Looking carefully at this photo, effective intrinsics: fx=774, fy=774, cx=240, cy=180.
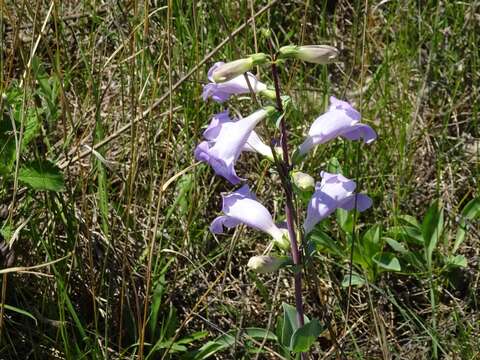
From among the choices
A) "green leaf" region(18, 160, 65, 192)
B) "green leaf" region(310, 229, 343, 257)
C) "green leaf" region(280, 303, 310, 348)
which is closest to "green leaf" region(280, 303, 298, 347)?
"green leaf" region(280, 303, 310, 348)

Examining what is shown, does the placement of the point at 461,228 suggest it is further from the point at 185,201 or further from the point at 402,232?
the point at 185,201

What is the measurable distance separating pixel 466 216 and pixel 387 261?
0.99 feet

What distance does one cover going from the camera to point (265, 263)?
162 centimetres

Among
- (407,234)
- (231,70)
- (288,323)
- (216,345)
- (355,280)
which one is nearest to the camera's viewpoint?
(231,70)

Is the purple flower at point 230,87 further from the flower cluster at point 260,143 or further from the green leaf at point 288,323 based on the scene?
the green leaf at point 288,323

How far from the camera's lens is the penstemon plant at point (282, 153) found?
1567 mm

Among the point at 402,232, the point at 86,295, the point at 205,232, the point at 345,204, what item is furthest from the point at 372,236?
the point at 86,295

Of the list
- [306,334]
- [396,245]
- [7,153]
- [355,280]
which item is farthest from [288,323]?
[7,153]

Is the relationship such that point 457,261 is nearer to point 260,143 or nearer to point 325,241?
point 325,241

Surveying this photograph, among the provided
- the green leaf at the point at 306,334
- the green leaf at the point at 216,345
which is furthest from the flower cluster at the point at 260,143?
the green leaf at the point at 216,345

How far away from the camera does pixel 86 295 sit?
223cm

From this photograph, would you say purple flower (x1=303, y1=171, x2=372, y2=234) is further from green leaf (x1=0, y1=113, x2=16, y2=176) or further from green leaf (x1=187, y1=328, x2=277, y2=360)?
green leaf (x1=0, y1=113, x2=16, y2=176)

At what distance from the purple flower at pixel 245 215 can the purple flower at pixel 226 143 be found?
4.9 inches

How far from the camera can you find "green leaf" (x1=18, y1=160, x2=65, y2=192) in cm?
202
